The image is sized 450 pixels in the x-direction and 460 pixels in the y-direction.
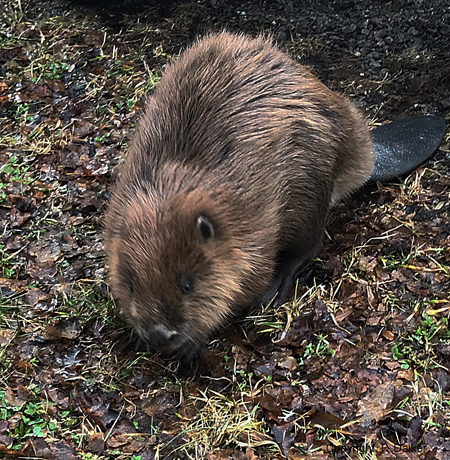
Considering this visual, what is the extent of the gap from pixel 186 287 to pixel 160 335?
0.24 m

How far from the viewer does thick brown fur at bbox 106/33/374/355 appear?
225 centimetres

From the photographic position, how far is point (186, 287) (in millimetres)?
2262

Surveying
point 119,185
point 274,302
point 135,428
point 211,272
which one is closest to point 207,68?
point 119,185

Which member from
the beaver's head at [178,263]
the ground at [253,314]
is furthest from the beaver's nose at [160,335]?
the ground at [253,314]

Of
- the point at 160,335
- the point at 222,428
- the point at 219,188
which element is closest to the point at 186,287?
the point at 160,335

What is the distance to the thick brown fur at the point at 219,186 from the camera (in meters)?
2.25

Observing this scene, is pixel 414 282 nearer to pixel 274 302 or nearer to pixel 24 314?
pixel 274 302

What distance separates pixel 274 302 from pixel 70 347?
1154 millimetres

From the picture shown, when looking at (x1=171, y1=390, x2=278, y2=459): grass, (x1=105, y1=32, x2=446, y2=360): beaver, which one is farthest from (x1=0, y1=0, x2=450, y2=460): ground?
(x1=105, y1=32, x2=446, y2=360): beaver

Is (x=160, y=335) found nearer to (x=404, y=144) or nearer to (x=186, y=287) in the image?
(x=186, y=287)

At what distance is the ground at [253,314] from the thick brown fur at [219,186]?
0.32 metres

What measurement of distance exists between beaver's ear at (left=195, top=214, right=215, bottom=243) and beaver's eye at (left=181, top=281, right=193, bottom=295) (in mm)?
199

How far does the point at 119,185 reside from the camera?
263 centimetres

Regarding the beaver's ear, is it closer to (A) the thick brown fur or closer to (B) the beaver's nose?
(A) the thick brown fur
